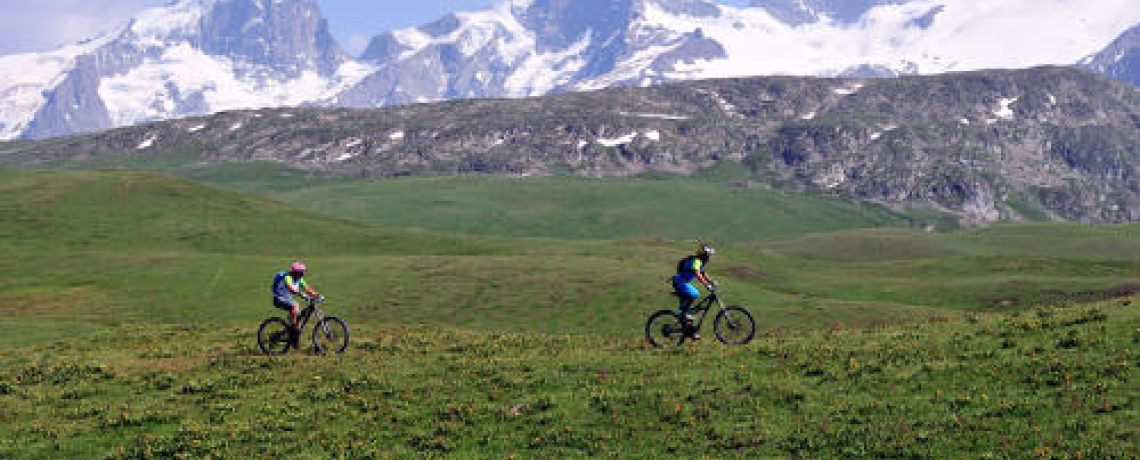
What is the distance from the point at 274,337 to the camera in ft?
139

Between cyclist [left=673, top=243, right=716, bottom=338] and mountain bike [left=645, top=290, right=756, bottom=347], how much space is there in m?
0.35

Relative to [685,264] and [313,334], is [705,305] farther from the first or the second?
[313,334]

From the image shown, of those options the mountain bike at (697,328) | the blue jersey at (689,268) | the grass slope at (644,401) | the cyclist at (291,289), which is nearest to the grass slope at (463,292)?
the cyclist at (291,289)

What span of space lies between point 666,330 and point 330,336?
50.3ft

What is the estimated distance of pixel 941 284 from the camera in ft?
550

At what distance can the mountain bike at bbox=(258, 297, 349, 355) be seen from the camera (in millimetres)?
41594

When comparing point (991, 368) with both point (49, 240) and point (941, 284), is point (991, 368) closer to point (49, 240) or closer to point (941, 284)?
point (941, 284)

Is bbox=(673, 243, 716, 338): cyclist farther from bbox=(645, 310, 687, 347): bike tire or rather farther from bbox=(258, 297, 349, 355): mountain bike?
bbox=(258, 297, 349, 355): mountain bike

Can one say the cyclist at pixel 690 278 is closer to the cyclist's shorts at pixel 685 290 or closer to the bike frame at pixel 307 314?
the cyclist's shorts at pixel 685 290

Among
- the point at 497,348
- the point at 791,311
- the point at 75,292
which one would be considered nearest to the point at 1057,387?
the point at 497,348

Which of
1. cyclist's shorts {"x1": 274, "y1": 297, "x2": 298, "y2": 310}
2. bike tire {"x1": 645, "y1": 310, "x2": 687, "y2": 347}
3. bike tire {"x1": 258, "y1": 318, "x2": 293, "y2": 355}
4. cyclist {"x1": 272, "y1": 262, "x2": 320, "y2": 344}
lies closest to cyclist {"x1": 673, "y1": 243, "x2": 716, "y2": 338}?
bike tire {"x1": 645, "y1": 310, "x2": 687, "y2": 347}

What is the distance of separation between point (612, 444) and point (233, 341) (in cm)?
2971

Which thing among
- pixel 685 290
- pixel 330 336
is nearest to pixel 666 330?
pixel 685 290

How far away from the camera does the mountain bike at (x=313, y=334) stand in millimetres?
41594
